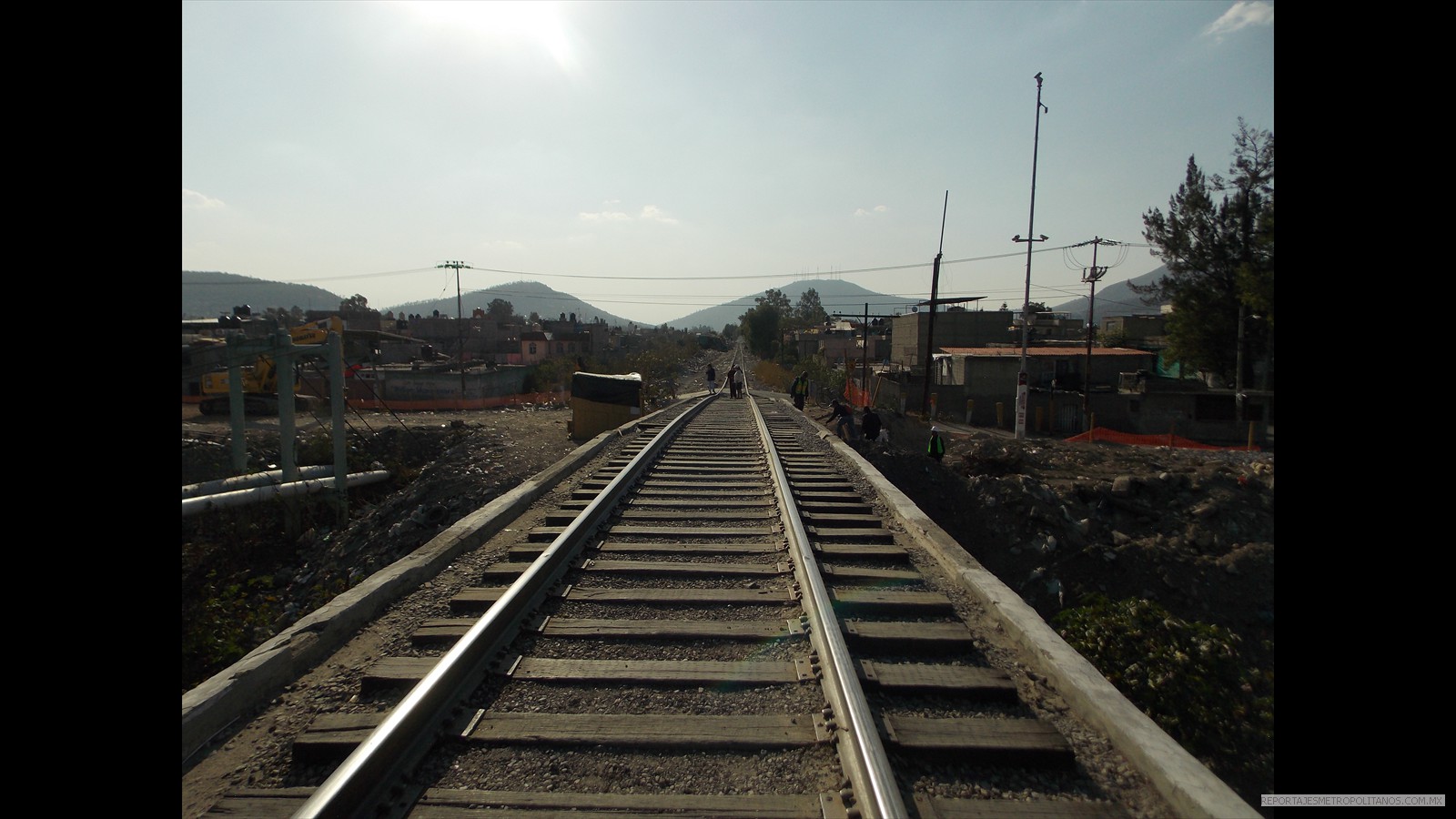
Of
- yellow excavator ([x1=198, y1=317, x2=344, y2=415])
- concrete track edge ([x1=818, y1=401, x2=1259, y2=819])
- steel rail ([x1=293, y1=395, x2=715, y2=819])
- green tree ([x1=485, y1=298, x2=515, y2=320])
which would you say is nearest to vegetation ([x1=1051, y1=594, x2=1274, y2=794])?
concrete track edge ([x1=818, y1=401, x2=1259, y2=819])

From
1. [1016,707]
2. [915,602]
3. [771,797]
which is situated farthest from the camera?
[915,602]

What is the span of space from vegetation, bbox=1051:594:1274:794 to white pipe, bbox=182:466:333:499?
14.4 m

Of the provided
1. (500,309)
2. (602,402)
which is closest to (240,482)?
(602,402)

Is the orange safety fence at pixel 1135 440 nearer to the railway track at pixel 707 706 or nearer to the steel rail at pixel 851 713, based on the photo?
the railway track at pixel 707 706

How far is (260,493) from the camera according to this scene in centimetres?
1385

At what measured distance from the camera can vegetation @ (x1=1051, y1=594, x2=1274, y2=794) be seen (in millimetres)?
5005

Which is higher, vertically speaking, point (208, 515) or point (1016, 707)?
point (1016, 707)

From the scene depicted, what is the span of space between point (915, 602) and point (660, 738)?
209 centimetres

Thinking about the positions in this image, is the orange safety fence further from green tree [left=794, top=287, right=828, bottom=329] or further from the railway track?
green tree [left=794, top=287, right=828, bottom=329]

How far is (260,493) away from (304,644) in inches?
491
